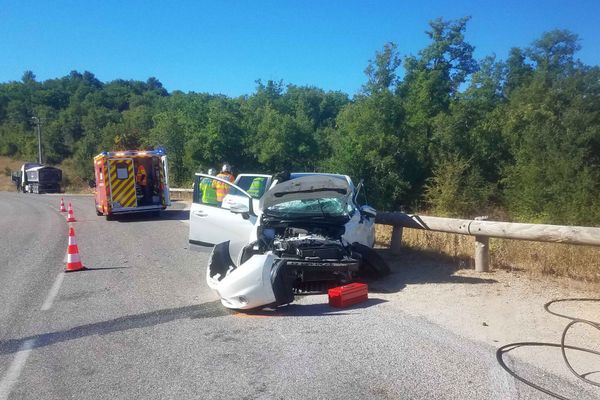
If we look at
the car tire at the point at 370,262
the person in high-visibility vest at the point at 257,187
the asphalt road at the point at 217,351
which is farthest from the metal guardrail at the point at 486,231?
the person in high-visibility vest at the point at 257,187

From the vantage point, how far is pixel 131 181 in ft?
63.0

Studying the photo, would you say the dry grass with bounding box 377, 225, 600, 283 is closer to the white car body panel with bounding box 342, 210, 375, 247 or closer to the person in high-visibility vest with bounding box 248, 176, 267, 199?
the white car body panel with bounding box 342, 210, 375, 247

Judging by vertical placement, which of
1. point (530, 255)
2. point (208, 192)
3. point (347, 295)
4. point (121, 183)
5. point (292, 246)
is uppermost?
point (208, 192)

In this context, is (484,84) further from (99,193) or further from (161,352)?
(161,352)

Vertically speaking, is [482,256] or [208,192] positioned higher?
[208,192]

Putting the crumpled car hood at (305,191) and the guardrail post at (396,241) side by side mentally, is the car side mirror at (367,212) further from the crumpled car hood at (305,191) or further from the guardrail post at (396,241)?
the guardrail post at (396,241)

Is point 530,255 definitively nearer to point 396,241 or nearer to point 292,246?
point 396,241

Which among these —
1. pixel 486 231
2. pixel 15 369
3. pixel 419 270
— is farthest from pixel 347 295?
pixel 15 369

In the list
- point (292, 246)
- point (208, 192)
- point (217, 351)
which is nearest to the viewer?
point (217, 351)

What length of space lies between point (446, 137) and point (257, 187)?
25.0 m

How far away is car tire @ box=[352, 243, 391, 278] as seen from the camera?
751 centimetres

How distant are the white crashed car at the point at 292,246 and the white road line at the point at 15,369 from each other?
6.95 feet

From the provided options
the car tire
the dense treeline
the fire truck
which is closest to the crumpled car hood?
the car tire

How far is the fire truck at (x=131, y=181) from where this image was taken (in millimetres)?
18828
